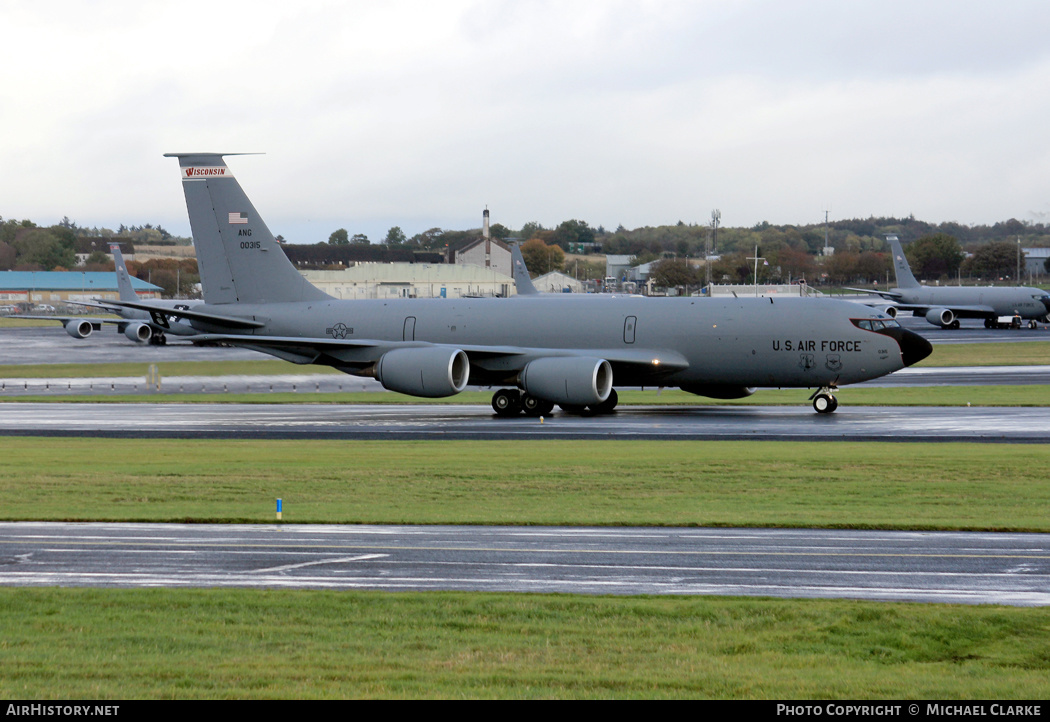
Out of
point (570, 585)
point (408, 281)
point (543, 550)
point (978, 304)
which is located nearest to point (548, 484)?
point (543, 550)

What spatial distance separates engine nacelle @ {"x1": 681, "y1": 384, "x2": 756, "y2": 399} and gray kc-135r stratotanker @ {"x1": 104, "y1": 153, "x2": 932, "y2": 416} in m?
0.07

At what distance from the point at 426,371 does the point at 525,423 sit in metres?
3.99

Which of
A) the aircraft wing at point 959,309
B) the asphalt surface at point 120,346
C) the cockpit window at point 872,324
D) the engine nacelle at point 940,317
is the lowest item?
the asphalt surface at point 120,346

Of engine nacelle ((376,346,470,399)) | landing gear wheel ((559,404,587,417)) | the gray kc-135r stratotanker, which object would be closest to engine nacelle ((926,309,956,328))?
the gray kc-135r stratotanker

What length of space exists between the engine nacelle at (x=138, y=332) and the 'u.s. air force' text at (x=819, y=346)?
206ft

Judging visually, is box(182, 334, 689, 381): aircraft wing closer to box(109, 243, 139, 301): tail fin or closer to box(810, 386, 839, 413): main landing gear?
box(810, 386, 839, 413): main landing gear

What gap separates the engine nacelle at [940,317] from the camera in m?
104

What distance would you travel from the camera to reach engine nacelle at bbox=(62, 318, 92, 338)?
308ft

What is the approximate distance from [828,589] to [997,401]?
30.7m

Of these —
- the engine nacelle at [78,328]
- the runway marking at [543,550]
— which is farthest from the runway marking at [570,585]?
the engine nacelle at [78,328]

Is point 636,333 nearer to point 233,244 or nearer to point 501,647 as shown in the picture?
point 233,244

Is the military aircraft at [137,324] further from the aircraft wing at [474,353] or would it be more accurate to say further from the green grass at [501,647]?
the green grass at [501,647]
